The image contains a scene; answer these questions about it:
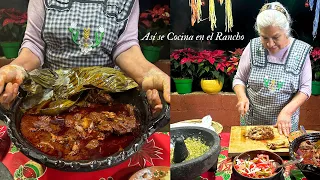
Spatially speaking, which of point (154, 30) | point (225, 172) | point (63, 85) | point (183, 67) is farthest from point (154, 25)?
point (225, 172)

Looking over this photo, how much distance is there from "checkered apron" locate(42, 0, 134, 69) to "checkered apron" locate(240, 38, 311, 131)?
0.68 meters

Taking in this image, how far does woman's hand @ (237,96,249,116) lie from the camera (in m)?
1.52

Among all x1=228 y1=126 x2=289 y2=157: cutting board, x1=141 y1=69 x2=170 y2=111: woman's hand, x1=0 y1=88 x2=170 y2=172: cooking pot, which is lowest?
x1=228 y1=126 x2=289 y2=157: cutting board

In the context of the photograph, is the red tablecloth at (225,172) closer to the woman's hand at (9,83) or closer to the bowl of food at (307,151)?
the bowl of food at (307,151)

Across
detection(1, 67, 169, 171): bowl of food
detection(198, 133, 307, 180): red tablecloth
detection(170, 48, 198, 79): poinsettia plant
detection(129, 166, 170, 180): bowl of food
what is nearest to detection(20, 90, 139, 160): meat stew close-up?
detection(1, 67, 169, 171): bowl of food

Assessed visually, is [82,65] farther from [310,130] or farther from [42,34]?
[310,130]

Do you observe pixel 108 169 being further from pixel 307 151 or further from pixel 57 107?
pixel 307 151

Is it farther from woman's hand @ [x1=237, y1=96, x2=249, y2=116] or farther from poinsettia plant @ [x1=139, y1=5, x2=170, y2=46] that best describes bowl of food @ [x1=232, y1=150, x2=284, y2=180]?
poinsettia plant @ [x1=139, y1=5, x2=170, y2=46]

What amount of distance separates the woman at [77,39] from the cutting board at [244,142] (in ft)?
2.07

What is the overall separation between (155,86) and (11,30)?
385mm

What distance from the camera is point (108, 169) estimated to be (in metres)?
0.98

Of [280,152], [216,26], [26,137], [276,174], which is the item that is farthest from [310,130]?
[26,137]

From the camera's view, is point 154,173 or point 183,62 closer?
point 154,173

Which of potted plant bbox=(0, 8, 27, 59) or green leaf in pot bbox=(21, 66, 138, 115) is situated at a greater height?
potted plant bbox=(0, 8, 27, 59)
